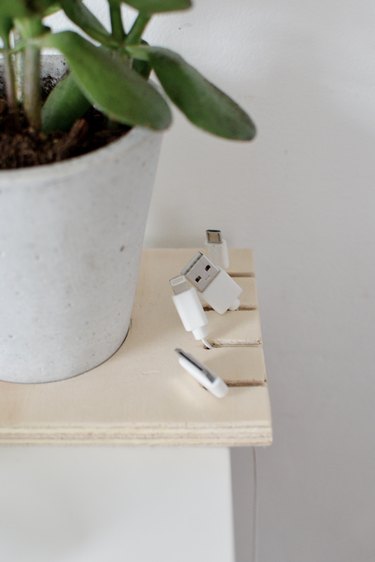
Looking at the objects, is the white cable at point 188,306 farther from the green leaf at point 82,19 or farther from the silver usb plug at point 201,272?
the green leaf at point 82,19

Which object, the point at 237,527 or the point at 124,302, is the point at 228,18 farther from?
the point at 237,527

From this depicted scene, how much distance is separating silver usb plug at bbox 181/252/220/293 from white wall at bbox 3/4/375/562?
128 mm

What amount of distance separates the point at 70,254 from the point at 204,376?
6.7 inches

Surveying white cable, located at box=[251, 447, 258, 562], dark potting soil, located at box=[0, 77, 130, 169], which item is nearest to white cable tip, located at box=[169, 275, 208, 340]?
dark potting soil, located at box=[0, 77, 130, 169]

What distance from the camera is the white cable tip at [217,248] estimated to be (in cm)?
73

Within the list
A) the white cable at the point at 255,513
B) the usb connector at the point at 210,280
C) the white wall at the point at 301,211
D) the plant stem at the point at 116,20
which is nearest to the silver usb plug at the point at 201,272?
the usb connector at the point at 210,280

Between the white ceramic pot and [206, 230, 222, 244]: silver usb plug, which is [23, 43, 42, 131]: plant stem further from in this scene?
[206, 230, 222, 244]: silver usb plug

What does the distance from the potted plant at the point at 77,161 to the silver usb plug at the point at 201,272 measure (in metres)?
0.09

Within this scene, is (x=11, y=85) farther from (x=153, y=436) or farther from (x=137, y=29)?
(x=153, y=436)

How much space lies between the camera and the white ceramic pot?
0.48 metres

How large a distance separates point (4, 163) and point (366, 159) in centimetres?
41

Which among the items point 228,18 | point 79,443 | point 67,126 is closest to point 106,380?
point 79,443

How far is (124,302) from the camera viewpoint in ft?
2.00

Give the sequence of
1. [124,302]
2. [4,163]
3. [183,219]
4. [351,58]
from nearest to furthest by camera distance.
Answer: [4,163]
[124,302]
[351,58]
[183,219]
